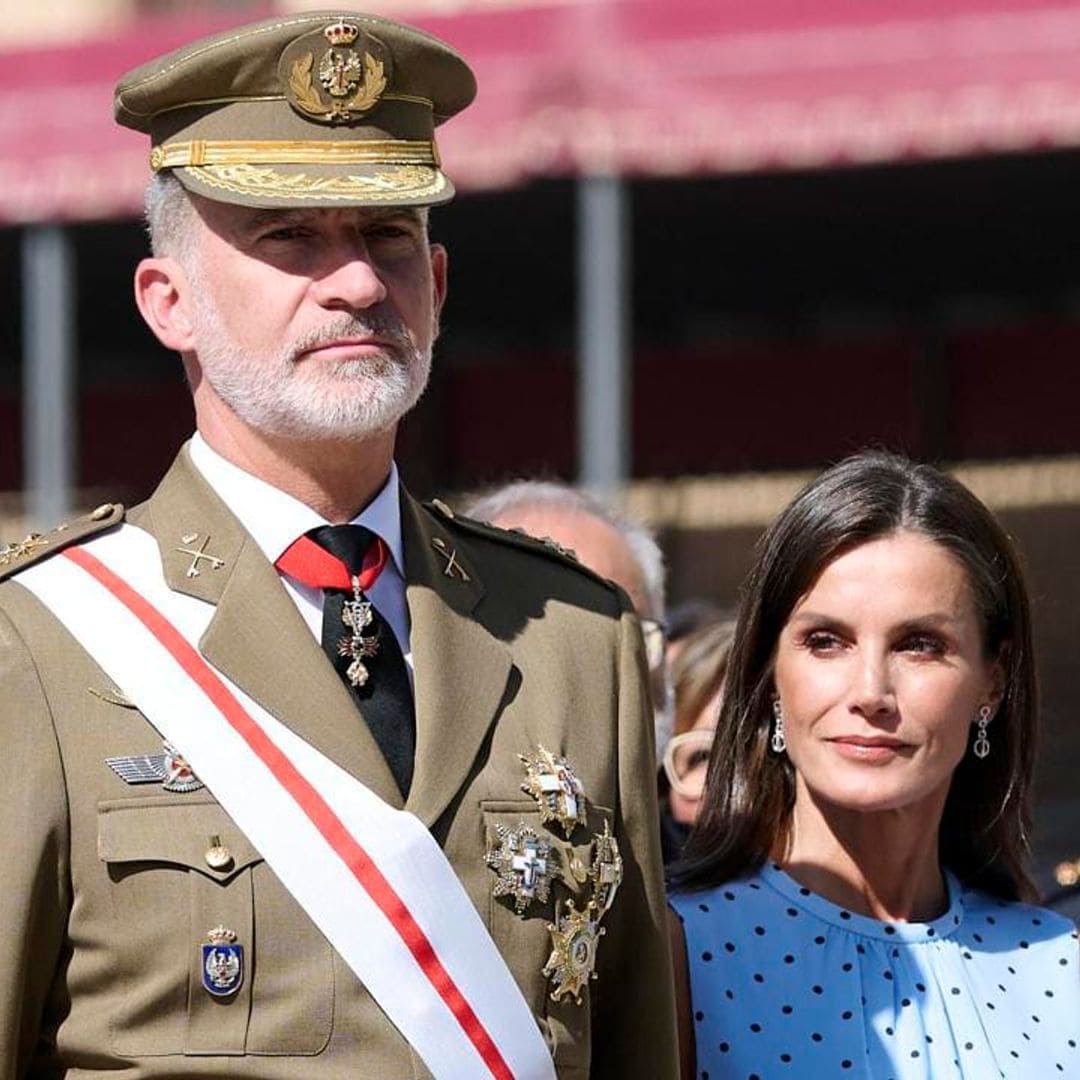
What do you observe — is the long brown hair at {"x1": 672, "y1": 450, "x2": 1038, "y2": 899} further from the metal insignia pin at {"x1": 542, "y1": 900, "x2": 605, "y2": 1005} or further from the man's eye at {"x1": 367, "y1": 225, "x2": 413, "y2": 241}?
the man's eye at {"x1": 367, "y1": 225, "x2": 413, "y2": 241}

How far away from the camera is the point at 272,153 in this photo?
2.61 metres

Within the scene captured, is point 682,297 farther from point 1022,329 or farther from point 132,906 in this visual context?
point 132,906

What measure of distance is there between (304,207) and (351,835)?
2.05ft

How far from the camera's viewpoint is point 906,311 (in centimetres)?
1193

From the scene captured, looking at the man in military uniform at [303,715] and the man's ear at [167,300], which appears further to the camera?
the man's ear at [167,300]

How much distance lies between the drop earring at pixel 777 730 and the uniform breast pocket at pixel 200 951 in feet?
2.93

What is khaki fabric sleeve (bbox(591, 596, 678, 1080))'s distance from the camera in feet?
8.77

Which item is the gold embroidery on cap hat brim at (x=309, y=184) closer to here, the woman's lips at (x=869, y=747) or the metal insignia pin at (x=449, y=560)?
the metal insignia pin at (x=449, y=560)

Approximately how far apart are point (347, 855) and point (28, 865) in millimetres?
309

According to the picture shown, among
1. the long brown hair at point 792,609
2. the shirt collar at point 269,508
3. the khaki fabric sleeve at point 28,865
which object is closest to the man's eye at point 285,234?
the shirt collar at point 269,508

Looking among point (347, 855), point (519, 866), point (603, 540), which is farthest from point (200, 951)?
point (603, 540)

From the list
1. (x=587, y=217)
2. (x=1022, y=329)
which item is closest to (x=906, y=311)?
(x=1022, y=329)

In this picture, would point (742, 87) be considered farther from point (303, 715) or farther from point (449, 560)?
point (303, 715)

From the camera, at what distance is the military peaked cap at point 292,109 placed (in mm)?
2594
